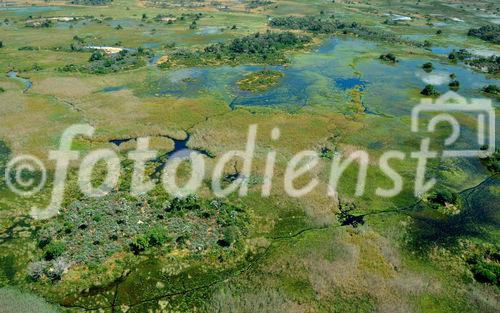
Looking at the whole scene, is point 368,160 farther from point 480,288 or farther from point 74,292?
point 74,292

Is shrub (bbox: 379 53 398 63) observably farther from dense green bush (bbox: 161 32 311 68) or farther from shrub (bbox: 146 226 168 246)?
shrub (bbox: 146 226 168 246)

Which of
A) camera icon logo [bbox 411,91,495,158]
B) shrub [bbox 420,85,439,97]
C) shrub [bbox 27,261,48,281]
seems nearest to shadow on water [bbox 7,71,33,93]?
shrub [bbox 27,261,48,281]

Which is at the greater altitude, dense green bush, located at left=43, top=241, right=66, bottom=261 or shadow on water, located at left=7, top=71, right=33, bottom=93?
dense green bush, located at left=43, top=241, right=66, bottom=261

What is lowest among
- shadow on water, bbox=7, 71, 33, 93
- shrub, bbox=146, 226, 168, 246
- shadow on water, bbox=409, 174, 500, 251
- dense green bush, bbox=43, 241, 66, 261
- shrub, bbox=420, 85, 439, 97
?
shrub, bbox=420, 85, 439, 97

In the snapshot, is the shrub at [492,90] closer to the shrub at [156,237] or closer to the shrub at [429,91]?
the shrub at [429,91]

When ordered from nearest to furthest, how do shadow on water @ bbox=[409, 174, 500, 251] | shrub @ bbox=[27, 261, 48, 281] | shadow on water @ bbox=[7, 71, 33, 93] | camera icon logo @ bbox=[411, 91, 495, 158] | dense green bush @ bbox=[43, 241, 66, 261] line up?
shrub @ bbox=[27, 261, 48, 281] < dense green bush @ bbox=[43, 241, 66, 261] < shadow on water @ bbox=[409, 174, 500, 251] < camera icon logo @ bbox=[411, 91, 495, 158] < shadow on water @ bbox=[7, 71, 33, 93]

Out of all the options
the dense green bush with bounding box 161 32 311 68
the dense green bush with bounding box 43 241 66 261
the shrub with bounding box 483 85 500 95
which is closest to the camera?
the dense green bush with bounding box 43 241 66 261

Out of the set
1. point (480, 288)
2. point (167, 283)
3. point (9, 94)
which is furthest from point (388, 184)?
point (9, 94)

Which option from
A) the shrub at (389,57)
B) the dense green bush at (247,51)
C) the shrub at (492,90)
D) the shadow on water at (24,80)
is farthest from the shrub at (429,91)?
the shadow on water at (24,80)
